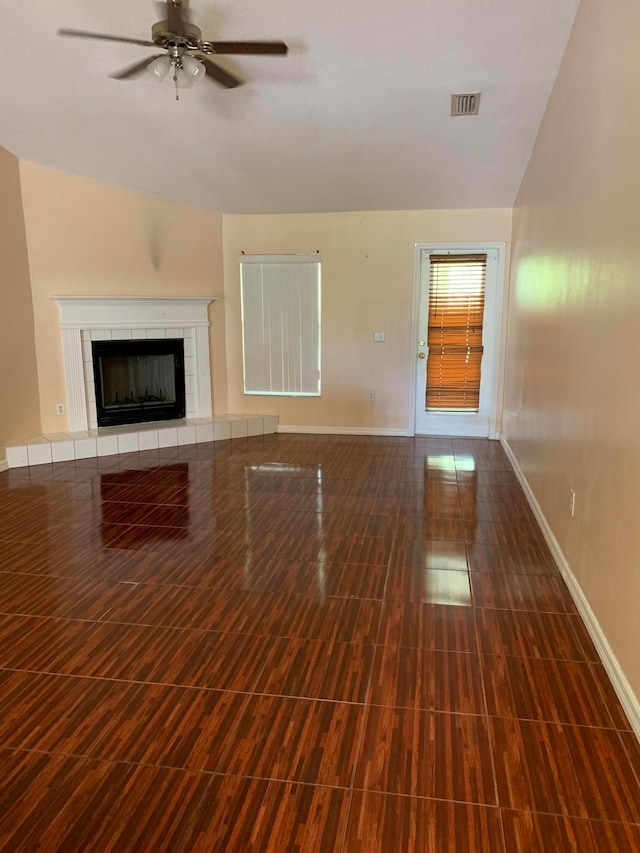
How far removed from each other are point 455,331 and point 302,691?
15.6ft

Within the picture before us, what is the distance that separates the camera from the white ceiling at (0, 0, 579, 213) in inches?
119

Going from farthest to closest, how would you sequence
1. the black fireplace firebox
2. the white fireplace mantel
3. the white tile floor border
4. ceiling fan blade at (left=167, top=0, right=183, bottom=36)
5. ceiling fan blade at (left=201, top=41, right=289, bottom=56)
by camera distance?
the black fireplace firebox, the white fireplace mantel, the white tile floor border, ceiling fan blade at (left=201, top=41, right=289, bottom=56), ceiling fan blade at (left=167, top=0, right=183, bottom=36)

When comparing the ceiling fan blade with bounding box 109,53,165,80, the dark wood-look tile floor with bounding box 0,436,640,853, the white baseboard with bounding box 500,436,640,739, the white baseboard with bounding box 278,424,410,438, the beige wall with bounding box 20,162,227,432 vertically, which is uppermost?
the ceiling fan blade with bounding box 109,53,165,80

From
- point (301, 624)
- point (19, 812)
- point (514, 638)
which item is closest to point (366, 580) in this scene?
point (301, 624)

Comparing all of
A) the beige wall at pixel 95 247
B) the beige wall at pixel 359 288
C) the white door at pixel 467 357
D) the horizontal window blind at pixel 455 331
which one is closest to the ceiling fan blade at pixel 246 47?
the beige wall at pixel 95 247

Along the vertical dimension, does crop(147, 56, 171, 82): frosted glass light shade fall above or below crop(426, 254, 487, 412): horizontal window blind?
above

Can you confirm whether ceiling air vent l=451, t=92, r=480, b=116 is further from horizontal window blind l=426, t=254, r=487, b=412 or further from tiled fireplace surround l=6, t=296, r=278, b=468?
tiled fireplace surround l=6, t=296, r=278, b=468

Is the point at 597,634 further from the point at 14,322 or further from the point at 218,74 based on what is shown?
the point at 14,322

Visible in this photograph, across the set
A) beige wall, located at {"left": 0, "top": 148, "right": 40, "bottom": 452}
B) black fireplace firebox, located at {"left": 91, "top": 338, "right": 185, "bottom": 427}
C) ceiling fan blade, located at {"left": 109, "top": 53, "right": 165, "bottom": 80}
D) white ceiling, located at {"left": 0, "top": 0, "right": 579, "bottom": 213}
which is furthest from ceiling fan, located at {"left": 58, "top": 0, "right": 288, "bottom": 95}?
black fireplace firebox, located at {"left": 91, "top": 338, "right": 185, "bottom": 427}

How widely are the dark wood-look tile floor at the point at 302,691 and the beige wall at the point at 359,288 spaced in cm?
270

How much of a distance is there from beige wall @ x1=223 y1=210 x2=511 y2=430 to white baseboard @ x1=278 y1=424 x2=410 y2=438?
0.15 ft

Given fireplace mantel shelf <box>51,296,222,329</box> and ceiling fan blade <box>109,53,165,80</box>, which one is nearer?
ceiling fan blade <box>109,53,165,80</box>

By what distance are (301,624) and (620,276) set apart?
1863 mm

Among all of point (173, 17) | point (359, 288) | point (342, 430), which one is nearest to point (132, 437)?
point (342, 430)
